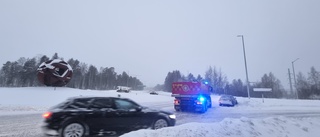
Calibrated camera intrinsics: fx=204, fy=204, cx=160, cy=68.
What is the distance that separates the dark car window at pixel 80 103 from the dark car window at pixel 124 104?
3.64ft

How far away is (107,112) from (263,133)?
569cm

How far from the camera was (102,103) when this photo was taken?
7785 mm

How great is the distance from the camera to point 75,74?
8738 centimetres

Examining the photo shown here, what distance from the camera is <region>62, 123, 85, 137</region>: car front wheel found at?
685 centimetres

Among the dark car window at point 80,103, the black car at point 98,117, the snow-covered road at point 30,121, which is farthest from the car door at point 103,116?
the snow-covered road at point 30,121

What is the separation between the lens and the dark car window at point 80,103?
24.0 ft

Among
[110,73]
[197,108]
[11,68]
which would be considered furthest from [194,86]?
[110,73]

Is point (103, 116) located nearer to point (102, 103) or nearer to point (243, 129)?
point (102, 103)

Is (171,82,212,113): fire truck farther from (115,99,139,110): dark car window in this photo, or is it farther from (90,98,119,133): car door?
(90,98,119,133): car door

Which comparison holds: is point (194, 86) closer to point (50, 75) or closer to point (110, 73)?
point (50, 75)

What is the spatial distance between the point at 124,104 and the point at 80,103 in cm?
165

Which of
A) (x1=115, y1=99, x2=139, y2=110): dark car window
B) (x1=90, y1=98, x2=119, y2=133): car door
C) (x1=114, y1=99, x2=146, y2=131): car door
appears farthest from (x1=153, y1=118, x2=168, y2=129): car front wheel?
(x1=90, y1=98, x2=119, y2=133): car door

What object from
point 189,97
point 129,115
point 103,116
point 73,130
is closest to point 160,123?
point 129,115

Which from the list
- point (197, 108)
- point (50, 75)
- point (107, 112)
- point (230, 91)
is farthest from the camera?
point (230, 91)
